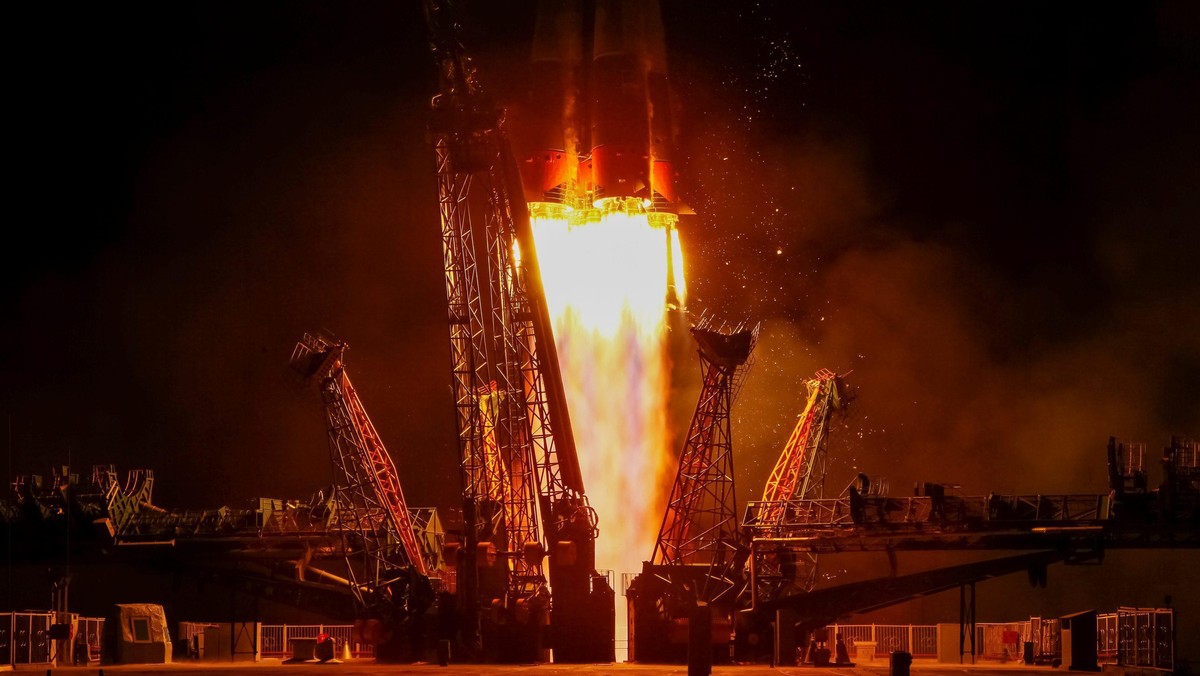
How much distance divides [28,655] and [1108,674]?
137ft

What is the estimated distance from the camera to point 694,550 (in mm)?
67312

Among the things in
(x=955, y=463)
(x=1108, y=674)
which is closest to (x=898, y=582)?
(x=1108, y=674)

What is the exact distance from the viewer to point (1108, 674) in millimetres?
52812

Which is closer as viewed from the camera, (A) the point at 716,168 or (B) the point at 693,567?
(B) the point at 693,567

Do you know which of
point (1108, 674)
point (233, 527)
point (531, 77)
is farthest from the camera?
point (531, 77)

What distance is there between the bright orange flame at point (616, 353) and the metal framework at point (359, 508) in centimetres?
1183

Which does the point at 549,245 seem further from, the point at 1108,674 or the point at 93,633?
the point at 1108,674

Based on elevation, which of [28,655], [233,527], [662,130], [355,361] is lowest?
[28,655]

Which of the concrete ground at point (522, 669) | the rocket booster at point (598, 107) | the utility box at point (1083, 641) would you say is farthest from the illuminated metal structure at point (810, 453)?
the utility box at point (1083, 641)

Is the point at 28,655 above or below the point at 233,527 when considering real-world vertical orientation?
below

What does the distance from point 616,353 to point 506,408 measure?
10565 mm

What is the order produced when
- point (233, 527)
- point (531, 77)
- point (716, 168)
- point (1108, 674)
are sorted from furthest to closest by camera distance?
point (716, 168) < point (531, 77) < point (233, 527) < point (1108, 674)

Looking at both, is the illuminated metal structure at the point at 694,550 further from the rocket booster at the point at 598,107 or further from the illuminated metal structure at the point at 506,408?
the rocket booster at the point at 598,107

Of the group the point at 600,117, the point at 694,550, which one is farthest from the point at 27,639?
the point at 600,117
